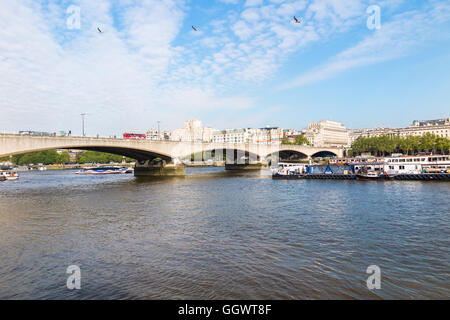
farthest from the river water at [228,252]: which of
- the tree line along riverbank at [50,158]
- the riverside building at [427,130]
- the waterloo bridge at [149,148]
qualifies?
the riverside building at [427,130]

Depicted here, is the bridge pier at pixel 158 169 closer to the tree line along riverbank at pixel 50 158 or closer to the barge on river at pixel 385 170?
the barge on river at pixel 385 170

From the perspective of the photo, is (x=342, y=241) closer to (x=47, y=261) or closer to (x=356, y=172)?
(x=47, y=261)

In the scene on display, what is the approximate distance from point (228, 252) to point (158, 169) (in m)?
52.5

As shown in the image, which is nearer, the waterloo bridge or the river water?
the river water

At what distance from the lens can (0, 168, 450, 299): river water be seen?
8281 millimetres

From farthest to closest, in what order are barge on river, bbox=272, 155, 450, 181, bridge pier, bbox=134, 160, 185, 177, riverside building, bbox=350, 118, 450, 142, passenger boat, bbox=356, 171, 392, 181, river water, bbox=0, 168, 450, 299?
riverside building, bbox=350, 118, 450, 142 < bridge pier, bbox=134, 160, 185, 177 < passenger boat, bbox=356, 171, 392, 181 < barge on river, bbox=272, 155, 450, 181 < river water, bbox=0, 168, 450, 299

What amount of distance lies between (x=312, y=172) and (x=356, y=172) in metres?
7.09

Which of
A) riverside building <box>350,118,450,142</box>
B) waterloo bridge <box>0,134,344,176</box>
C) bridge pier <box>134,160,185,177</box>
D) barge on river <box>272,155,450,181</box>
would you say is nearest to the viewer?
waterloo bridge <box>0,134,344,176</box>

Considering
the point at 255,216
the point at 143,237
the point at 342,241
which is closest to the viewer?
the point at 342,241

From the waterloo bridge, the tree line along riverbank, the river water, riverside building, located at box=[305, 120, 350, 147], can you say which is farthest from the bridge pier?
riverside building, located at box=[305, 120, 350, 147]

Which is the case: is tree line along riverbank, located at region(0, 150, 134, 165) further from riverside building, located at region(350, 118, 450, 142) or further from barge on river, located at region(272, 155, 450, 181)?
riverside building, located at region(350, 118, 450, 142)

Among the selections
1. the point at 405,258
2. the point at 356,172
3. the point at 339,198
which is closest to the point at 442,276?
the point at 405,258

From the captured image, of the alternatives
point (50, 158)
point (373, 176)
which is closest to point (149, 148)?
point (373, 176)

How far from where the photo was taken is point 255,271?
943 centimetres
